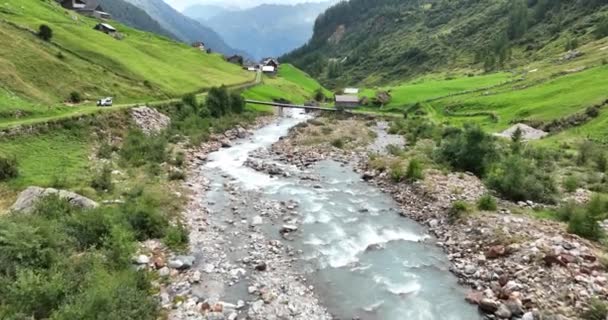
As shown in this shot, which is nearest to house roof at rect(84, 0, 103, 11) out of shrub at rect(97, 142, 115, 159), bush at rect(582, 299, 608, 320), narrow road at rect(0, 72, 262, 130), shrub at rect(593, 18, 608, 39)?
narrow road at rect(0, 72, 262, 130)

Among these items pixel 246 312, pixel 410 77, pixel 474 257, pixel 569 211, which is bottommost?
pixel 246 312

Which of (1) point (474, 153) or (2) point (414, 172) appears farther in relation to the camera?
(1) point (474, 153)

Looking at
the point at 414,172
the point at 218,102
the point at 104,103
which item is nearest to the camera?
the point at 414,172

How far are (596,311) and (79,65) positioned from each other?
64618 millimetres

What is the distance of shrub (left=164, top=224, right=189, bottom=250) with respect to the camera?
81.5 feet

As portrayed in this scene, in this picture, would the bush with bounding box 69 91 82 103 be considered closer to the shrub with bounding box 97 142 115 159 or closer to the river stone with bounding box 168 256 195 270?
the shrub with bounding box 97 142 115 159

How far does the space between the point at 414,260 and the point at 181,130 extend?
37.5 metres

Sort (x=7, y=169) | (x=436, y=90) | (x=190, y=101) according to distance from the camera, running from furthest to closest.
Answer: (x=436, y=90), (x=190, y=101), (x=7, y=169)

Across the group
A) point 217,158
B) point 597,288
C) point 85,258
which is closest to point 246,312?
point 85,258

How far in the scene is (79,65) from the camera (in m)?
62.0

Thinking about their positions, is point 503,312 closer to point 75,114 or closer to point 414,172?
point 414,172

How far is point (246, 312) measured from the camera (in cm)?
1970

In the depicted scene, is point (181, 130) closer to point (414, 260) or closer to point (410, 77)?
point (414, 260)

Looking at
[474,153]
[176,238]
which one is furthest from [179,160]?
[474,153]
